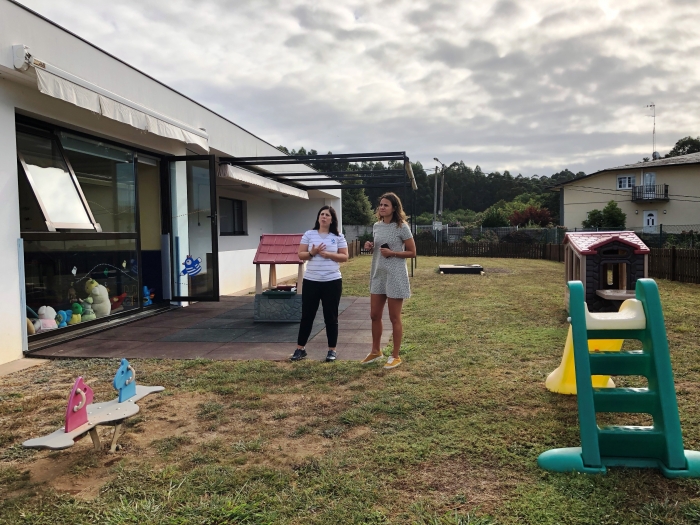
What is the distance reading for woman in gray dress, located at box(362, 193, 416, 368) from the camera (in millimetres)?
4633

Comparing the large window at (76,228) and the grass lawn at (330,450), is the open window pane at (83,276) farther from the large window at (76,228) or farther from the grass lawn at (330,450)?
the grass lawn at (330,450)

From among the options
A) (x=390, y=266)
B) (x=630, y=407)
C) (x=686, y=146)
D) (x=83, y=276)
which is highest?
(x=686, y=146)

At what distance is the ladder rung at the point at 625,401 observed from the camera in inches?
105

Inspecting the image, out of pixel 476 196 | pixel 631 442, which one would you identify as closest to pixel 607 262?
pixel 631 442

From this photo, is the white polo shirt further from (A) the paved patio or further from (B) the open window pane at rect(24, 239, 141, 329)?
(B) the open window pane at rect(24, 239, 141, 329)

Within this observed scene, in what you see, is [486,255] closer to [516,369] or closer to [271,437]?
[516,369]

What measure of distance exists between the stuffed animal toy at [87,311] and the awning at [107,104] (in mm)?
2421

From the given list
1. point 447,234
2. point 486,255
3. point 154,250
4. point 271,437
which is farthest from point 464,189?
point 271,437

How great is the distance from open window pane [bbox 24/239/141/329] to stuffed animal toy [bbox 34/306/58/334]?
31mm

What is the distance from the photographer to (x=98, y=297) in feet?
22.5

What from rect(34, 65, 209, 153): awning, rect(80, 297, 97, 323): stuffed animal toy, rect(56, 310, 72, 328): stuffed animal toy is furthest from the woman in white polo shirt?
rect(80, 297, 97, 323): stuffed animal toy

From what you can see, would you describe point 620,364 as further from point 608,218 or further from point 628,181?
point 628,181

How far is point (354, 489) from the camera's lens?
7.89 feet

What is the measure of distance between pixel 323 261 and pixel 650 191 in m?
36.5
